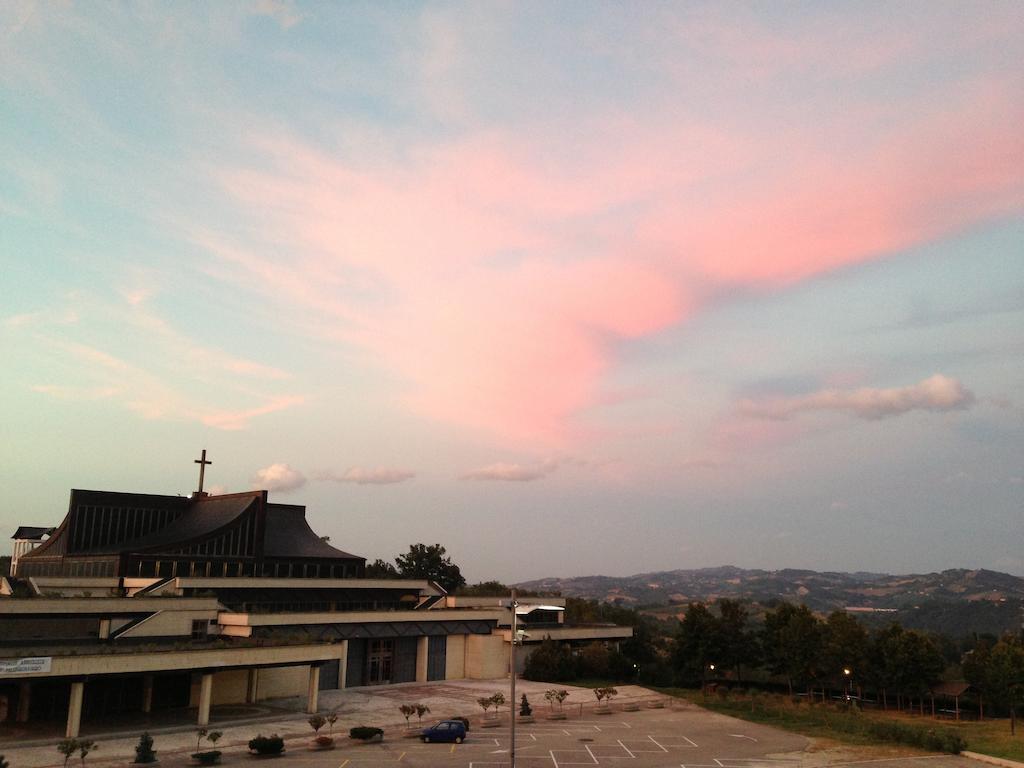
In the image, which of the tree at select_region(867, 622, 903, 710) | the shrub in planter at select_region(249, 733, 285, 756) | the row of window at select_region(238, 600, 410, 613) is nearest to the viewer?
the shrub in planter at select_region(249, 733, 285, 756)

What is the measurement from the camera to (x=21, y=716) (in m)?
46.9

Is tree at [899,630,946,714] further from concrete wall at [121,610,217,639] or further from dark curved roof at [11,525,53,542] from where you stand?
dark curved roof at [11,525,53,542]

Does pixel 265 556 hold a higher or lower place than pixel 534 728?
higher

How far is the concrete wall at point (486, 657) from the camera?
74.5 metres

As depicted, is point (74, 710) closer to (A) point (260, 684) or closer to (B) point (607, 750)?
(A) point (260, 684)

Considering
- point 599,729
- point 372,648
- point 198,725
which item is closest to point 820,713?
point 599,729

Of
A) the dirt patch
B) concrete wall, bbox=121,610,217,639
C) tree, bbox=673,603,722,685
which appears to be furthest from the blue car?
tree, bbox=673,603,722,685

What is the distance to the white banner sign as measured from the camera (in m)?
40.2

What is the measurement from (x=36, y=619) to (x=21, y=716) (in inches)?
313

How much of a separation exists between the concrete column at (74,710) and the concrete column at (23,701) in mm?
5825

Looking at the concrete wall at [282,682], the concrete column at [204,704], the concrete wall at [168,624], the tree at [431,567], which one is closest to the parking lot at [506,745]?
the concrete column at [204,704]

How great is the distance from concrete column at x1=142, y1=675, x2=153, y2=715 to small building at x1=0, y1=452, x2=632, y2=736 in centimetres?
13

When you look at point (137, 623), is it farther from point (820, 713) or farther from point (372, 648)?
point (820, 713)

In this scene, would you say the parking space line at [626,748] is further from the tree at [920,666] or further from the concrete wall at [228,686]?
the tree at [920,666]
